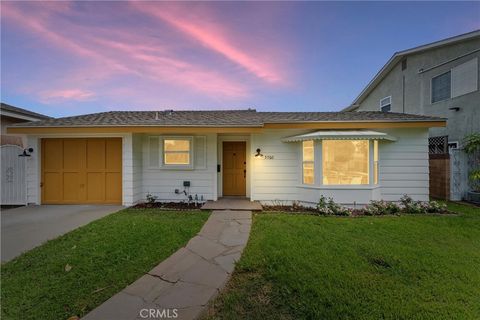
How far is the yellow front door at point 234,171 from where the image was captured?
8586mm

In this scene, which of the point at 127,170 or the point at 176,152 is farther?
the point at 176,152

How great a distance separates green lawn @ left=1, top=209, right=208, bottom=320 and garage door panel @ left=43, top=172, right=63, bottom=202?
3419 millimetres

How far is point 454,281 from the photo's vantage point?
285cm

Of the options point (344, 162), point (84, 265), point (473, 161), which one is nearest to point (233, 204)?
point (344, 162)

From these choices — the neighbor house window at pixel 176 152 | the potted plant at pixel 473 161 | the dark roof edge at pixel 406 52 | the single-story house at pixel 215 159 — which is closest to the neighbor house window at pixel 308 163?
the single-story house at pixel 215 159

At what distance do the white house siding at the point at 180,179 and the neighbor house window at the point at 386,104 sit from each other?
40.7ft

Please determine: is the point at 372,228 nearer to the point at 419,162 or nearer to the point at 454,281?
the point at 454,281

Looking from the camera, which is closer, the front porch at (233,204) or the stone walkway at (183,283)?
the stone walkway at (183,283)

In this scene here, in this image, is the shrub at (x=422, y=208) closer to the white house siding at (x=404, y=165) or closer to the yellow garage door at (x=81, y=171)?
the white house siding at (x=404, y=165)

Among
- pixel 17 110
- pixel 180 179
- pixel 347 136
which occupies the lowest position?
pixel 180 179

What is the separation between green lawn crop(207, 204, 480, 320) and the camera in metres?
2.32

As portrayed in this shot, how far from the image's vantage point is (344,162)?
22.6 ft

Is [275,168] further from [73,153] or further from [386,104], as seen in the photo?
[386,104]

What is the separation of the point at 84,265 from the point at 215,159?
16.4 ft
